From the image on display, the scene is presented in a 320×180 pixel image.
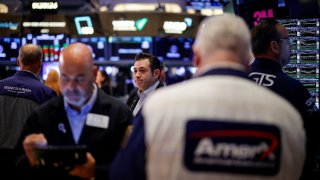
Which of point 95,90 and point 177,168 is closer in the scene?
point 177,168

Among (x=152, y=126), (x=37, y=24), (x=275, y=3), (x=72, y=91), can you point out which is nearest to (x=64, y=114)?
(x=72, y=91)

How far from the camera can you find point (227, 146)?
2.18m

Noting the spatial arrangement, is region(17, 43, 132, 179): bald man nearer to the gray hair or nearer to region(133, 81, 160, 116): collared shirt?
the gray hair

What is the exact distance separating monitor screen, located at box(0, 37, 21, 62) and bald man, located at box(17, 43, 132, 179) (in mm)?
7232

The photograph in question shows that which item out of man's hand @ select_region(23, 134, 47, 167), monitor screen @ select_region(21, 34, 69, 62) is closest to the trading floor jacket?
man's hand @ select_region(23, 134, 47, 167)

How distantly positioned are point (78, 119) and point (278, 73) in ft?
5.28

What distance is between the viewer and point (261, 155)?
7.29 feet

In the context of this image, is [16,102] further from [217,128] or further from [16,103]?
[217,128]

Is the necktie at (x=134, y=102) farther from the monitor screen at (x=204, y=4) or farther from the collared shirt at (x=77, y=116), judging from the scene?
the monitor screen at (x=204, y=4)

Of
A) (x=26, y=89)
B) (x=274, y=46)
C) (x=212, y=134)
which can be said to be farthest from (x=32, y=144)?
(x=26, y=89)

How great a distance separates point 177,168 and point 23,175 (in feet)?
3.43

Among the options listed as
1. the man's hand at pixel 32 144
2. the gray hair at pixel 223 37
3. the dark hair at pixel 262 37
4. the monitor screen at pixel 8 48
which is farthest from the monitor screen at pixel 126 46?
the gray hair at pixel 223 37

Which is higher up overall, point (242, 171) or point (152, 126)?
point (152, 126)

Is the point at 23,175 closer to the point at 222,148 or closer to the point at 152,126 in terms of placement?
the point at 152,126
